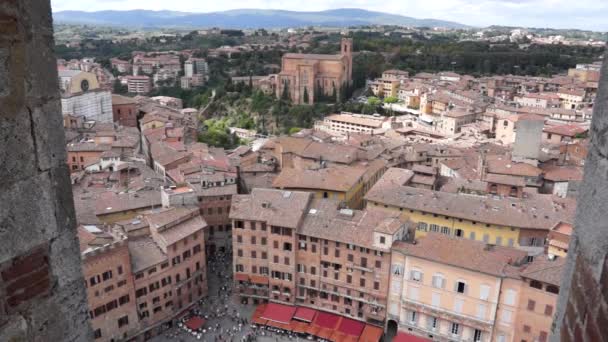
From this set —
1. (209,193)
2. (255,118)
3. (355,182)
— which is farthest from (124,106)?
(355,182)

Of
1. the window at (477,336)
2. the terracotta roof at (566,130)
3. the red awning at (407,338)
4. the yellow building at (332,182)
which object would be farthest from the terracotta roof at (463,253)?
the terracotta roof at (566,130)

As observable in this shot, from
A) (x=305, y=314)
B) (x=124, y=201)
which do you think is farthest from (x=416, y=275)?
(x=124, y=201)

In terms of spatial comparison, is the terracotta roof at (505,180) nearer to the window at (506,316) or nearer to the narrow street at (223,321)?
the window at (506,316)

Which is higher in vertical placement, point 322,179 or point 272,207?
point 272,207

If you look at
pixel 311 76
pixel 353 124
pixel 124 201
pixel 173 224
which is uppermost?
pixel 311 76

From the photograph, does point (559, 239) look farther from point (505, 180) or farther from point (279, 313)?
point (279, 313)

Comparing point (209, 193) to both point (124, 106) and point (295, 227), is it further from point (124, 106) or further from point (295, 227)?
point (124, 106)
